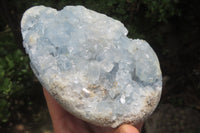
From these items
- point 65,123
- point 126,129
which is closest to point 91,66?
point 126,129

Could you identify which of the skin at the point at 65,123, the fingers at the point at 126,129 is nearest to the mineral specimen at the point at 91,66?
the fingers at the point at 126,129

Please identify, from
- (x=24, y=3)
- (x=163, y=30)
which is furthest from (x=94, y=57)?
(x=163, y=30)

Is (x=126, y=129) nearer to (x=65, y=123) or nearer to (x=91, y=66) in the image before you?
(x=91, y=66)

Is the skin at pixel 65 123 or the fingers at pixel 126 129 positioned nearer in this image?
the fingers at pixel 126 129

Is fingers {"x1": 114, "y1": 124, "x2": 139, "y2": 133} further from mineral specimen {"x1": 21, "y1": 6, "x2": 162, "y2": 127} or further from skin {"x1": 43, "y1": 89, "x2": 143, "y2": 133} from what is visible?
skin {"x1": 43, "y1": 89, "x2": 143, "y2": 133}

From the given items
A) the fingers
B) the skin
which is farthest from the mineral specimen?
the skin

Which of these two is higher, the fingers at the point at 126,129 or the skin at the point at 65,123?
the fingers at the point at 126,129

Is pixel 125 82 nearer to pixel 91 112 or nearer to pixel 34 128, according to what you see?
pixel 91 112

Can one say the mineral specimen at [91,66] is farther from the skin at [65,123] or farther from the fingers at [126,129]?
the skin at [65,123]
